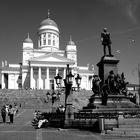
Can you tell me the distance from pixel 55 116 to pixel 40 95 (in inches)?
1499

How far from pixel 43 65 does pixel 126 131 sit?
7118 cm

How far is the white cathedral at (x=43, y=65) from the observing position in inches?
3322

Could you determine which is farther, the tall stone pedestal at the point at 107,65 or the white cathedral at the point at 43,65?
the white cathedral at the point at 43,65

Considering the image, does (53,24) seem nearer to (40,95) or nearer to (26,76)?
(26,76)

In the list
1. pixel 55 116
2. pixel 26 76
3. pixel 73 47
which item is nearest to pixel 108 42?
pixel 55 116

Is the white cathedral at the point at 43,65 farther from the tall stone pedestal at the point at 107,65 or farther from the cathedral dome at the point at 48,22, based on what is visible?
the tall stone pedestal at the point at 107,65

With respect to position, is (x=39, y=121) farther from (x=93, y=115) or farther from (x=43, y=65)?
(x=43, y=65)

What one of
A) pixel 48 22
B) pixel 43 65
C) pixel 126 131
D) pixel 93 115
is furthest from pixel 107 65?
pixel 48 22

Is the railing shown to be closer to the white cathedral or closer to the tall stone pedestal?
the tall stone pedestal

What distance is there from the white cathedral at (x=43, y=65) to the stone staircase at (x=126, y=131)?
2504 inches

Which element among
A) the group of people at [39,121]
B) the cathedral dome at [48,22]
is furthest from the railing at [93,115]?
the cathedral dome at [48,22]

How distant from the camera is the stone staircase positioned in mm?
13000

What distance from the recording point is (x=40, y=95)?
56.0 metres

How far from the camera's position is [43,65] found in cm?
8381
